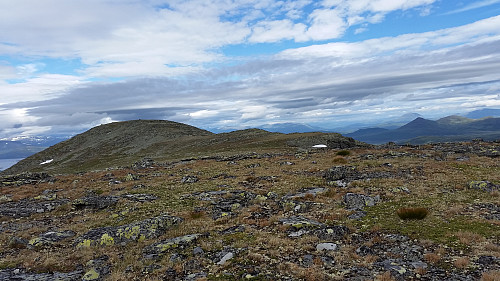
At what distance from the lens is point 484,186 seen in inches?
866

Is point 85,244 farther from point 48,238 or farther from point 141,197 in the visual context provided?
point 141,197

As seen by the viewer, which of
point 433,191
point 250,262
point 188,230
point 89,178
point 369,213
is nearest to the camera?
point 250,262

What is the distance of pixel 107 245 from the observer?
15914 millimetres

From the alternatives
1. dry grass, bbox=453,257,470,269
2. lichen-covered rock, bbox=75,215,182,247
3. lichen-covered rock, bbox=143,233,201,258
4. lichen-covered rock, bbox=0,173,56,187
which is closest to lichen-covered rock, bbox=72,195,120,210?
lichen-covered rock, bbox=75,215,182,247

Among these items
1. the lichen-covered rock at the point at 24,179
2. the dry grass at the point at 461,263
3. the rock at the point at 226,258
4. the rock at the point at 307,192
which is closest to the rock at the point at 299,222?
the rock at the point at 226,258

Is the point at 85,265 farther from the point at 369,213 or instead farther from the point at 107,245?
the point at 369,213

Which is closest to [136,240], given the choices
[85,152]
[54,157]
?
[85,152]

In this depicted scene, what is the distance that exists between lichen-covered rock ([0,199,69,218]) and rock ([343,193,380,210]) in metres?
26.6

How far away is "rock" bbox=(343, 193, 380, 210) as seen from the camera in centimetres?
1993

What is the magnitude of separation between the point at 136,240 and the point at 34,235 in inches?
319

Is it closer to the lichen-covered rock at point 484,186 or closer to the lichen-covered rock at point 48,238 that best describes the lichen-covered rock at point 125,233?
the lichen-covered rock at point 48,238

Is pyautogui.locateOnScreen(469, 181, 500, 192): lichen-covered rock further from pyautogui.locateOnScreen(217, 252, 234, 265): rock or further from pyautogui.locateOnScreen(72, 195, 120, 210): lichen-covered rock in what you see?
pyautogui.locateOnScreen(72, 195, 120, 210): lichen-covered rock

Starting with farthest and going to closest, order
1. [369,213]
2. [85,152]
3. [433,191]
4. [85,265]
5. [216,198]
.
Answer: [85,152]
[216,198]
[433,191]
[369,213]
[85,265]

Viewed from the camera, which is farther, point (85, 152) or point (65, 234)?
point (85, 152)
